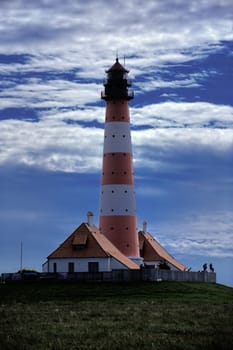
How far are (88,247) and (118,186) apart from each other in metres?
6.32

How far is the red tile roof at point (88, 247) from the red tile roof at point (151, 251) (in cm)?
744

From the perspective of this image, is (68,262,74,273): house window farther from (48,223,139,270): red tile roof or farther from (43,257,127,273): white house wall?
(48,223,139,270): red tile roof

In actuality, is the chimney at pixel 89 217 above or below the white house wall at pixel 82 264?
above

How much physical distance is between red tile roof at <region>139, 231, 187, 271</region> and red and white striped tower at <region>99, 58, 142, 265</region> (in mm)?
5249

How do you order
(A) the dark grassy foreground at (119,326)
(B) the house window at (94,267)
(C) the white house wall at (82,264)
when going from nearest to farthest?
(A) the dark grassy foreground at (119,326)
(C) the white house wall at (82,264)
(B) the house window at (94,267)

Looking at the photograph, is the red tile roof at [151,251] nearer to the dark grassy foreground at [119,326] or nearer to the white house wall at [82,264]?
the white house wall at [82,264]

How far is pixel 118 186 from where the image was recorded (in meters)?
67.1

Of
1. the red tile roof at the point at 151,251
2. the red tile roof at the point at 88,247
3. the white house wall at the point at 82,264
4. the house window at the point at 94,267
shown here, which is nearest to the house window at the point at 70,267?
the white house wall at the point at 82,264

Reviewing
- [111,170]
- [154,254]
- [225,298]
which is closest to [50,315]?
[225,298]

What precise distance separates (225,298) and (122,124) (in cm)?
2121

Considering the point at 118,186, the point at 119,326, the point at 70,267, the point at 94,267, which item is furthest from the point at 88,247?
the point at 119,326

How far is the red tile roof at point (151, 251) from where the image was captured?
74.5 meters

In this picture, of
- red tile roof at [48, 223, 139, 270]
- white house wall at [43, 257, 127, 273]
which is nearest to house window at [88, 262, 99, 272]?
white house wall at [43, 257, 127, 273]

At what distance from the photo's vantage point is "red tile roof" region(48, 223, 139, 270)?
2522 inches
